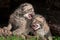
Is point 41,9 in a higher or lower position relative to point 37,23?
lower

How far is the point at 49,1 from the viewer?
8297mm

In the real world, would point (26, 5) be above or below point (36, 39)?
above

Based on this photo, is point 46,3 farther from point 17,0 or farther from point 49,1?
point 17,0

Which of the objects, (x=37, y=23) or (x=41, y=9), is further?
(x=41, y=9)

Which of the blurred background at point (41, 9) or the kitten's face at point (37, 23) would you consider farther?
the blurred background at point (41, 9)

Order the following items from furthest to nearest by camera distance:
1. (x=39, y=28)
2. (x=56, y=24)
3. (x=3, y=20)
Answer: (x=3, y=20) < (x=56, y=24) < (x=39, y=28)

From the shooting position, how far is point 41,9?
27.5ft

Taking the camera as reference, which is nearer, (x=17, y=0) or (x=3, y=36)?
(x=3, y=36)

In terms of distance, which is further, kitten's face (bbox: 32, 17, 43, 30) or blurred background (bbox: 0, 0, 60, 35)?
blurred background (bbox: 0, 0, 60, 35)

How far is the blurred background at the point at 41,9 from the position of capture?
8.12m

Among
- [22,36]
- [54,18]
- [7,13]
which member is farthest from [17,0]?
[22,36]

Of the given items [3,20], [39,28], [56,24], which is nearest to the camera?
[39,28]

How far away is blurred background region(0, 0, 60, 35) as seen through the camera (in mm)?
8125

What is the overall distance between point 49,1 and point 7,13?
111cm
